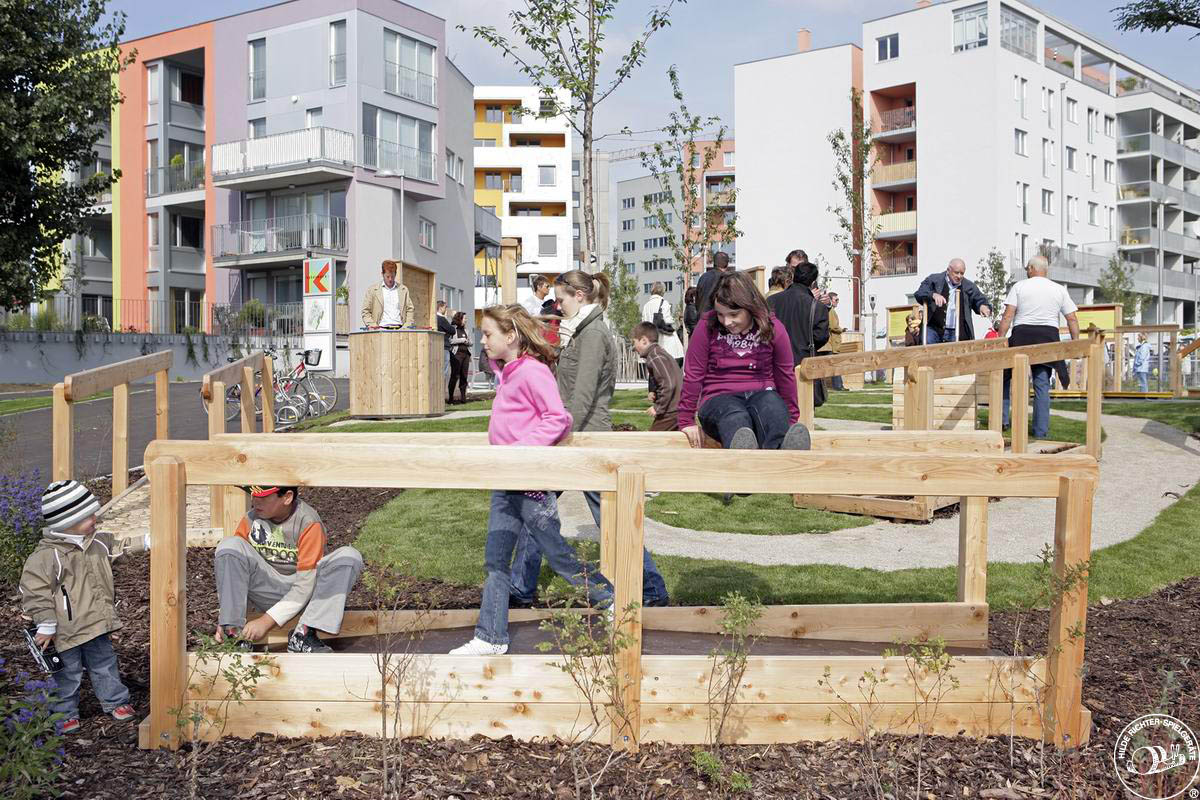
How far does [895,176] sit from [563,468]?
59.8 metres

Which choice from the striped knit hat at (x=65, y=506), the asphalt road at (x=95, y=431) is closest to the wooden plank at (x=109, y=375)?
the asphalt road at (x=95, y=431)

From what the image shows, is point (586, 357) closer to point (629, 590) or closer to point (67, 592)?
point (629, 590)

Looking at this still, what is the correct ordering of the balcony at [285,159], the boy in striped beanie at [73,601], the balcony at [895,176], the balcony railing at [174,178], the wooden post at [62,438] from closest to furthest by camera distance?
the boy in striped beanie at [73,601] → the wooden post at [62,438] → the balcony at [285,159] → the balcony railing at [174,178] → the balcony at [895,176]

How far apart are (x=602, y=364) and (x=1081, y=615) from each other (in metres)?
3.50

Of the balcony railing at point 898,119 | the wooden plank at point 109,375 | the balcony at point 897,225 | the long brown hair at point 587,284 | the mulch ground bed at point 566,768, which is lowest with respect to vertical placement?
the mulch ground bed at point 566,768

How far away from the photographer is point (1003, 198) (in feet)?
185

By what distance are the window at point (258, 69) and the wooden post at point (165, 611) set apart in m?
41.5

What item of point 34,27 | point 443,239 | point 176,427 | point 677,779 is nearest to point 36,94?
point 34,27

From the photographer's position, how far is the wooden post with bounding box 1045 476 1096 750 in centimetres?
411

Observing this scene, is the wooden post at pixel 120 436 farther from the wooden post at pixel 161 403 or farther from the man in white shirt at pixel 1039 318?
the man in white shirt at pixel 1039 318

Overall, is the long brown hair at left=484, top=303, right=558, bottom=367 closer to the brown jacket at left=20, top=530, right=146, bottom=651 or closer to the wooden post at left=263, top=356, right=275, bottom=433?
the brown jacket at left=20, top=530, right=146, bottom=651

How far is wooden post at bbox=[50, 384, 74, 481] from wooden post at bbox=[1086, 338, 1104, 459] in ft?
28.9

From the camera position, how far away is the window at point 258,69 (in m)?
42.0

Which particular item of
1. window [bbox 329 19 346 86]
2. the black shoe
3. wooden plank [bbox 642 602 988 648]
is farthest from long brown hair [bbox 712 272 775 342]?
window [bbox 329 19 346 86]
